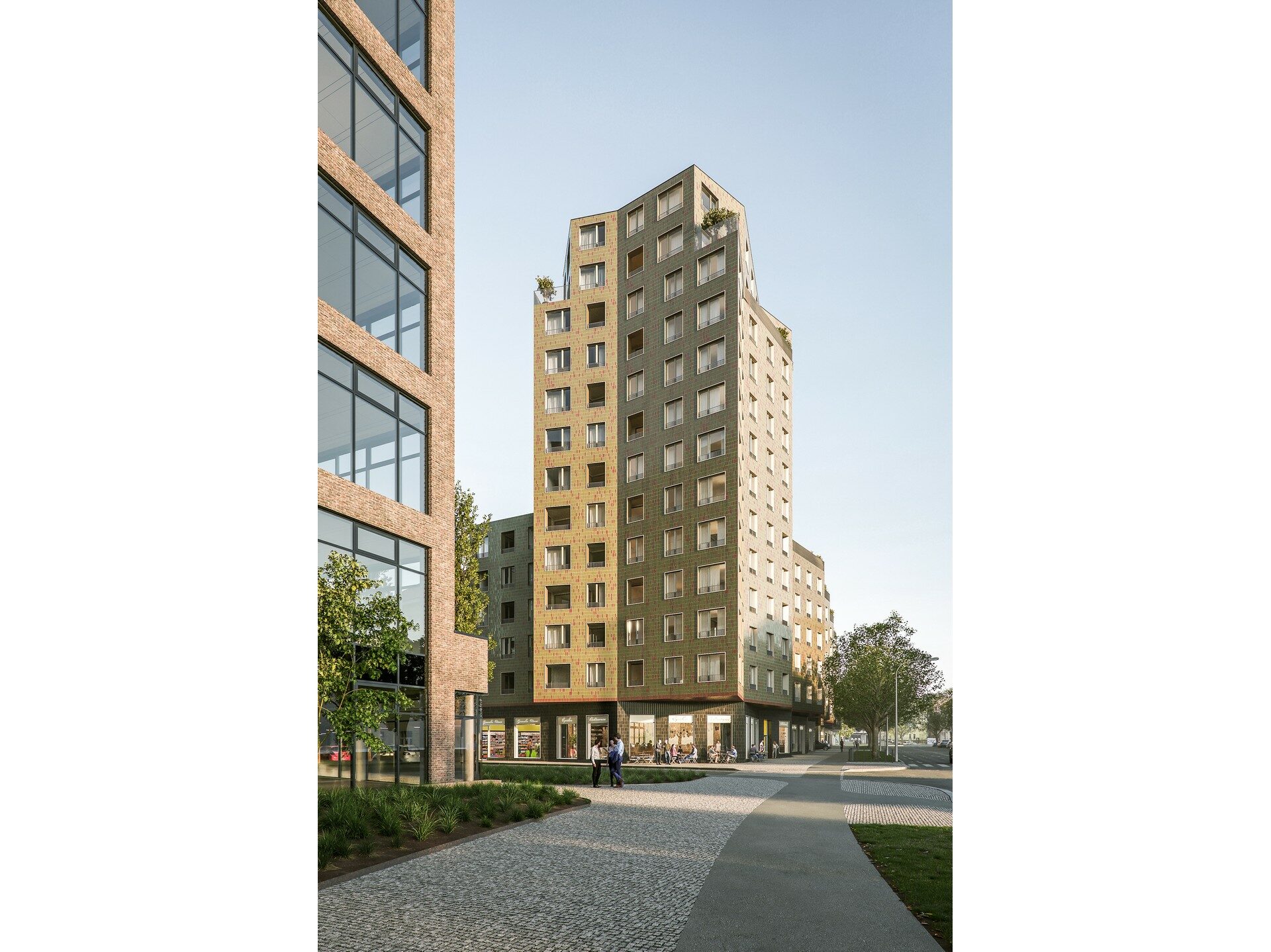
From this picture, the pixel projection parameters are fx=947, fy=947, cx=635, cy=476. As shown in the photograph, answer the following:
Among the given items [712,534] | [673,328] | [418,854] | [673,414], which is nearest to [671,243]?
[673,328]

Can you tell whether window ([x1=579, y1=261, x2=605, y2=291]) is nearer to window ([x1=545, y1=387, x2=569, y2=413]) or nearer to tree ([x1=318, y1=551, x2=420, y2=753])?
window ([x1=545, y1=387, x2=569, y2=413])

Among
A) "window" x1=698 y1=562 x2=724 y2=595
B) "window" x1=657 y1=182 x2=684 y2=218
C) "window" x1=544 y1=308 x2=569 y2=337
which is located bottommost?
"window" x1=698 y1=562 x2=724 y2=595

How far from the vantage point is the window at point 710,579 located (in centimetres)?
5844

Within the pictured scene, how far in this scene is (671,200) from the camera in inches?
2525

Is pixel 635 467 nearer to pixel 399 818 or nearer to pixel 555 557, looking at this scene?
pixel 555 557

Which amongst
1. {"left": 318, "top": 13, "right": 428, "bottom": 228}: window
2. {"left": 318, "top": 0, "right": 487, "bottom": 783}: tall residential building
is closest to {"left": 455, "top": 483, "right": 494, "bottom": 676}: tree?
{"left": 318, "top": 0, "right": 487, "bottom": 783}: tall residential building

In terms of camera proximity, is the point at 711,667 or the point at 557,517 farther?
the point at 557,517

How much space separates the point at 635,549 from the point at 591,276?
19545 mm

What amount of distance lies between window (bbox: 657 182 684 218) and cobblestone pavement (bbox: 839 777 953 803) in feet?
135

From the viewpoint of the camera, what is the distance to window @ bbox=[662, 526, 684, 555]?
6078 cm

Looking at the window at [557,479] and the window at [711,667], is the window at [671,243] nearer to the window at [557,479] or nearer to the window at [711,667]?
the window at [557,479]

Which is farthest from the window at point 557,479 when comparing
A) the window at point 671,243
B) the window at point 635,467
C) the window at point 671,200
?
the window at point 671,200
